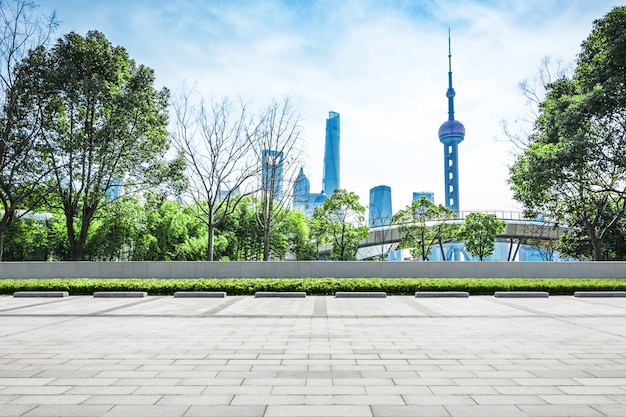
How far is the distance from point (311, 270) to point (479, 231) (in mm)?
32396

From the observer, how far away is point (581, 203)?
2420 centimetres

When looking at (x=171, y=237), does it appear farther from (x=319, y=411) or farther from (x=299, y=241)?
(x=319, y=411)

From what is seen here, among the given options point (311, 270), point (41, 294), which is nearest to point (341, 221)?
point (311, 270)

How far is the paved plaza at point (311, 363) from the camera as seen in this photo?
3.99m

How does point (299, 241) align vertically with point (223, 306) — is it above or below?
above

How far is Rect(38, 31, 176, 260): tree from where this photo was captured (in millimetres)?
20781

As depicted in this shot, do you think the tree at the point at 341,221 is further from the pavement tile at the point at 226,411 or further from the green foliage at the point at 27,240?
the pavement tile at the point at 226,411

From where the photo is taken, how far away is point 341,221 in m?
39.1

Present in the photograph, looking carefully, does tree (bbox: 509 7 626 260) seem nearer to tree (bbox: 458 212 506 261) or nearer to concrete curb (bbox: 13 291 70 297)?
A: concrete curb (bbox: 13 291 70 297)

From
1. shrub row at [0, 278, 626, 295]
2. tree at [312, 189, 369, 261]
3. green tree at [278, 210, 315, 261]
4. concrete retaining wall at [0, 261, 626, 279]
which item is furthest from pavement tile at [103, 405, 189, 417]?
green tree at [278, 210, 315, 261]

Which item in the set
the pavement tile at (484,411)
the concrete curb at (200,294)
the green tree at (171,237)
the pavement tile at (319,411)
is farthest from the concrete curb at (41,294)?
the green tree at (171,237)

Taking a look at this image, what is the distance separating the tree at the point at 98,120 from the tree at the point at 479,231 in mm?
32733

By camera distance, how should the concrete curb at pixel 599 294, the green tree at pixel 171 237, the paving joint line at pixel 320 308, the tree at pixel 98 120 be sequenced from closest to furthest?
the paving joint line at pixel 320 308 → the concrete curb at pixel 599 294 → the tree at pixel 98 120 → the green tree at pixel 171 237

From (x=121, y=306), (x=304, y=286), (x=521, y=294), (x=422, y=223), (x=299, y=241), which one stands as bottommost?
(x=121, y=306)
